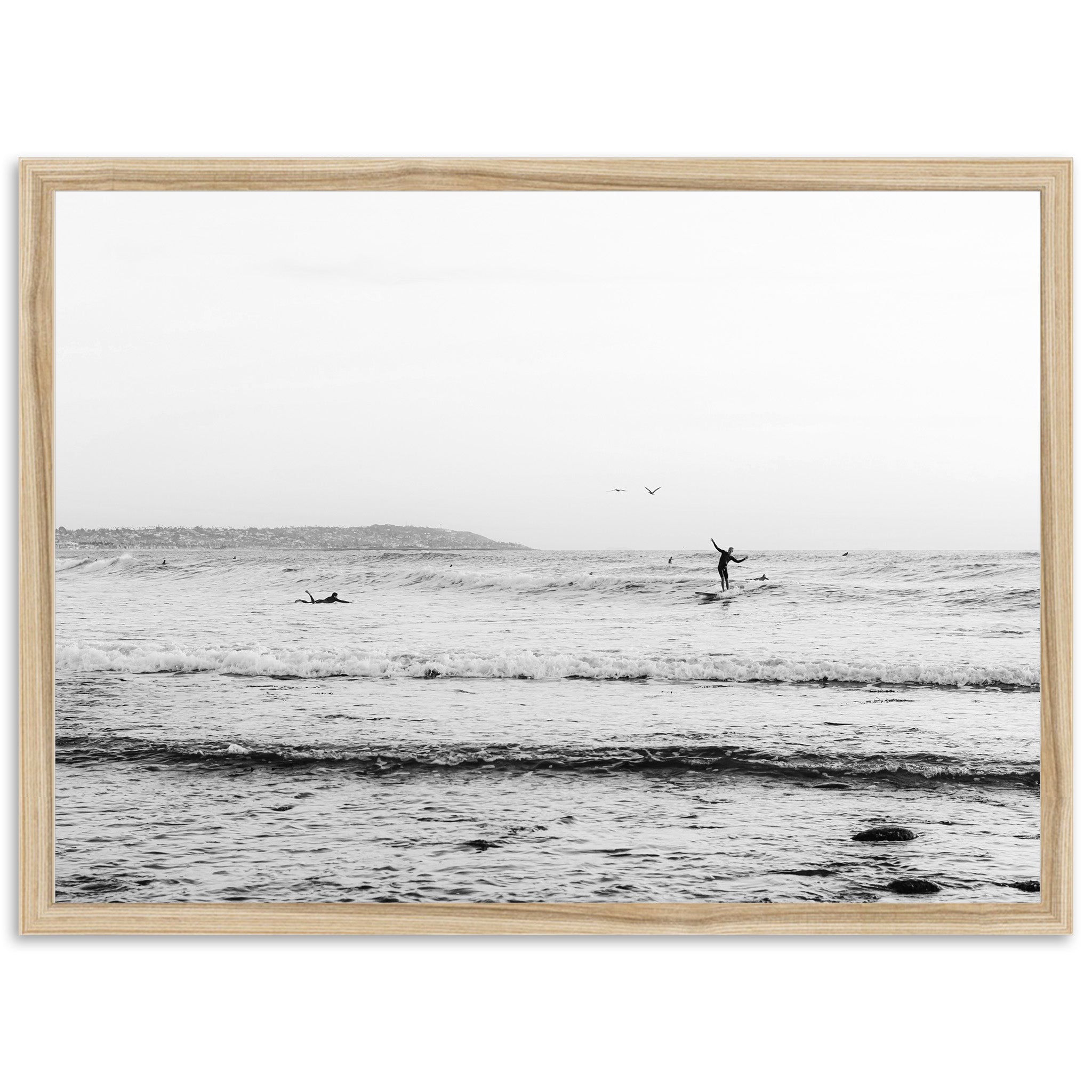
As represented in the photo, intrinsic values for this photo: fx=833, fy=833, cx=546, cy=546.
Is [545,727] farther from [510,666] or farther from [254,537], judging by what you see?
[254,537]

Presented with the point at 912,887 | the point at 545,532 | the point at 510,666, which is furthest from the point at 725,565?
the point at 912,887

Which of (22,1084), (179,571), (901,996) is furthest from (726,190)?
(22,1084)

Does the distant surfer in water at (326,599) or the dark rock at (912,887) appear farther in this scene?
the distant surfer in water at (326,599)

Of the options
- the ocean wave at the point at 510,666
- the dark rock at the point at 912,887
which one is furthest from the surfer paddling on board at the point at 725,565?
the dark rock at the point at 912,887

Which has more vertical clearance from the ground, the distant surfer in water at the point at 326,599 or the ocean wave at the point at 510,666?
the distant surfer in water at the point at 326,599

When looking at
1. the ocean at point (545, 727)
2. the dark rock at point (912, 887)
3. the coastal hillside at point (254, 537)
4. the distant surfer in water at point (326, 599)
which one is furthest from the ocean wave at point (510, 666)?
the dark rock at point (912, 887)

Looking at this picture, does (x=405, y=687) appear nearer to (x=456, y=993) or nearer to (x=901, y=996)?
(x=456, y=993)

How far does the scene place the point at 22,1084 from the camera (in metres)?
1.97

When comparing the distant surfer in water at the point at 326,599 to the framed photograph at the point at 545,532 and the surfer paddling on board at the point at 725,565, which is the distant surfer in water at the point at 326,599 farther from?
the surfer paddling on board at the point at 725,565

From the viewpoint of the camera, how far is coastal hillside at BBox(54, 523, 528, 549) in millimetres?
2047

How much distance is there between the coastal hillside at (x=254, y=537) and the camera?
2.05 metres

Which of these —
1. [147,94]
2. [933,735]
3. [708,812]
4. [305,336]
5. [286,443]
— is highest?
[147,94]

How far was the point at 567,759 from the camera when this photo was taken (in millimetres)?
2088

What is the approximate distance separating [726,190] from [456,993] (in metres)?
2.03
